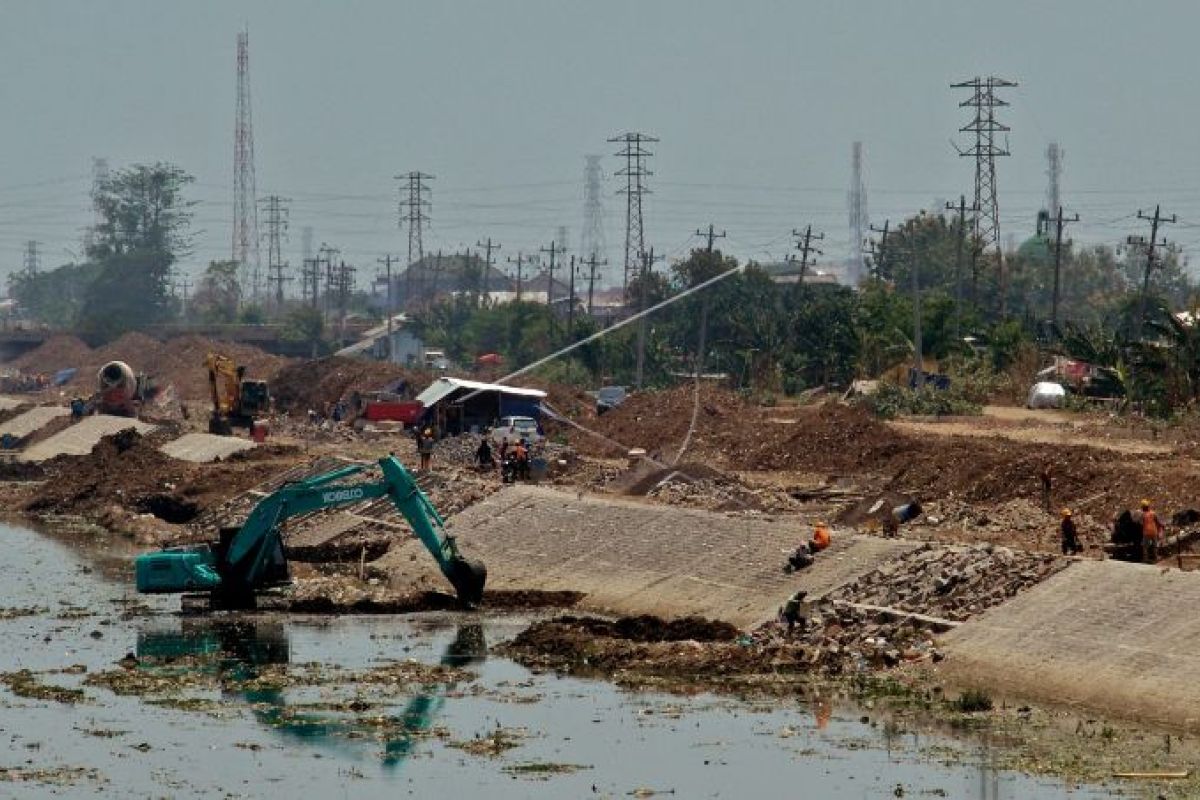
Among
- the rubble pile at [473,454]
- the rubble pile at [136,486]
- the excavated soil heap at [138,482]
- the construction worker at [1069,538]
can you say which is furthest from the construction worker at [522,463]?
the construction worker at [1069,538]

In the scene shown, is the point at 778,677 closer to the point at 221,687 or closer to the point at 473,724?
the point at 473,724

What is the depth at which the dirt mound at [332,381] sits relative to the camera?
10350 cm

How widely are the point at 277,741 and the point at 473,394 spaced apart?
45841 mm

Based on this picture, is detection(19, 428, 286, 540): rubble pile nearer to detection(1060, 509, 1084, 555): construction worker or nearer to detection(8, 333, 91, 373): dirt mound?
detection(1060, 509, 1084, 555): construction worker

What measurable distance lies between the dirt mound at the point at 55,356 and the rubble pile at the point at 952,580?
4820 inches

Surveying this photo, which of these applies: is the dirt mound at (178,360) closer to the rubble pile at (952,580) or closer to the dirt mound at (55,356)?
the dirt mound at (55,356)

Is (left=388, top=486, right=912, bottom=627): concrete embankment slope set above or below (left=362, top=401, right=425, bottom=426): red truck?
above

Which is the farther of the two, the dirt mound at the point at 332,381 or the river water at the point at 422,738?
the dirt mound at the point at 332,381

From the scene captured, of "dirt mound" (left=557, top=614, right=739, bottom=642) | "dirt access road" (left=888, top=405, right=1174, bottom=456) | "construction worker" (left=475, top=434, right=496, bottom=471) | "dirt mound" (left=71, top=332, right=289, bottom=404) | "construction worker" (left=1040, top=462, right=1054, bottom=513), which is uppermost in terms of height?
"construction worker" (left=1040, top=462, right=1054, bottom=513)

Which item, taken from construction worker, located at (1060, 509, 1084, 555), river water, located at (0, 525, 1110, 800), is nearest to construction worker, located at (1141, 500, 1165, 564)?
construction worker, located at (1060, 509, 1084, 555)

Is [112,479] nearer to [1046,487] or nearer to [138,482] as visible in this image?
[138,482]

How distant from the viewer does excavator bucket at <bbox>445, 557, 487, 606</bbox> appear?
47.4m

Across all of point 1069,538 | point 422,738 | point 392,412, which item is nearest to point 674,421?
point 392,412

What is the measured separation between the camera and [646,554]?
5012 centimetres
